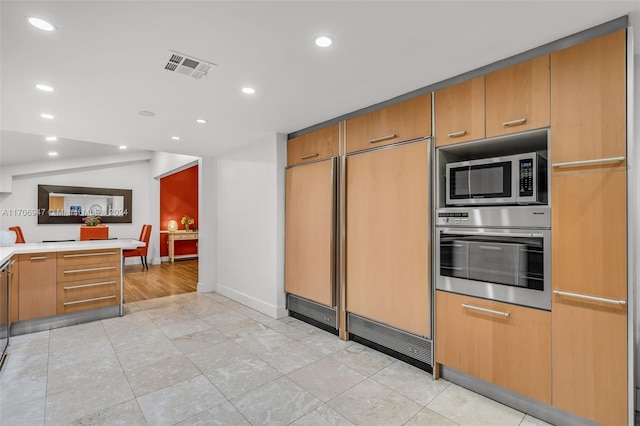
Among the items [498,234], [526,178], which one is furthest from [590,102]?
[498,234]

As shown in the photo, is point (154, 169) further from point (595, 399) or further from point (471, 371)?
point (595, 399)

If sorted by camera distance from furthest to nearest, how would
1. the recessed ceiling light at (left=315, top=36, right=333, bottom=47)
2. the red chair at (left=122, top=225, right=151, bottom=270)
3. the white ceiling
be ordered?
the red chair at (left=122, top=225, right=151, bottom=270) → the recessed ceiling light at (left=315, top=36, right=333, bottom=47) → the white ceiling

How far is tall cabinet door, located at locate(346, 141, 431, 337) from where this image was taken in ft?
8.48

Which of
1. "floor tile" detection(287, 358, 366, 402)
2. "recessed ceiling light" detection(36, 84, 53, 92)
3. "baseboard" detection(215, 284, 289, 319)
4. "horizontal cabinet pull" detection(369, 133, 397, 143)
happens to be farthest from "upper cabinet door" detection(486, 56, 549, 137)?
"recessed ceiling light" detection(36, 84, 53, 92)

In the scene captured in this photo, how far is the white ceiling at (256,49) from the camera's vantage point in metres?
1.64

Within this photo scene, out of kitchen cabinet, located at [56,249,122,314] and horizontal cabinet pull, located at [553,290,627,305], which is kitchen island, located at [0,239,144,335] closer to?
kitchen cabinet, located at [56,249,122,314]

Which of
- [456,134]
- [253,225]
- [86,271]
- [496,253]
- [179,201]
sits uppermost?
[456,134]

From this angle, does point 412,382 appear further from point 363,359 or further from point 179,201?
point 179,201

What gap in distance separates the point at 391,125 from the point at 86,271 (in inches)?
154

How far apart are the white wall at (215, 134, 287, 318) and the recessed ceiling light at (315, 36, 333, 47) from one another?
2.07 m

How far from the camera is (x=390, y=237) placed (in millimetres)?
2818

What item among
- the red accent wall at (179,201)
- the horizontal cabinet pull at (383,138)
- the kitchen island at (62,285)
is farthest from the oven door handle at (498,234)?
the red accent wall at (179,201)

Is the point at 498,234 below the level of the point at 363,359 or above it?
above

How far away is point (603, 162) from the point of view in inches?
68.2
